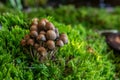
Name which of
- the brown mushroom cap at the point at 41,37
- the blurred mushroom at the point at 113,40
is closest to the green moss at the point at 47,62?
the brown mushroom cap at the point at 41,37

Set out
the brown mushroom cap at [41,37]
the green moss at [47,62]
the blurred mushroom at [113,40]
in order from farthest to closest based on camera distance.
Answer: the blurred mushroom at [113,40]
the green moss at [47,62]
the brown mushroom cap at [41,37]

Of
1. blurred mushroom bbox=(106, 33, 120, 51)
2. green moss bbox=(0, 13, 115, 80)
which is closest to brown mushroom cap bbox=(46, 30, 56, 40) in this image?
green moss bbox=(0, 13, 115, 80)

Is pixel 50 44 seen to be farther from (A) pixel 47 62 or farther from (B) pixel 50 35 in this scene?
(A) pixel 47 62

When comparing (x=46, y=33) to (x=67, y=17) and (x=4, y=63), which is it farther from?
(x=67, y=17)

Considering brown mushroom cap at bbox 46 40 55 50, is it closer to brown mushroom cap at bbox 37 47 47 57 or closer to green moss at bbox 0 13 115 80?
brown mushroom cap at bbox 37 47 47 57

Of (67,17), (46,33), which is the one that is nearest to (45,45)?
(46,33)

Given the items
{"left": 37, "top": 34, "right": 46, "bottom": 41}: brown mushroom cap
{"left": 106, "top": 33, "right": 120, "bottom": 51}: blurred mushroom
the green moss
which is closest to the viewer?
{"left": 37, "top": 34, "right": 46, "bottom": 41}: brown mushroom cap

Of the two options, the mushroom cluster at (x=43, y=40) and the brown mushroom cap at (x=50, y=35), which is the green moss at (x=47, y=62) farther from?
the brown mushroom cap at (x=50, y=35)

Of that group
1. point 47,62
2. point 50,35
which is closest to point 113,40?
point 47,62
